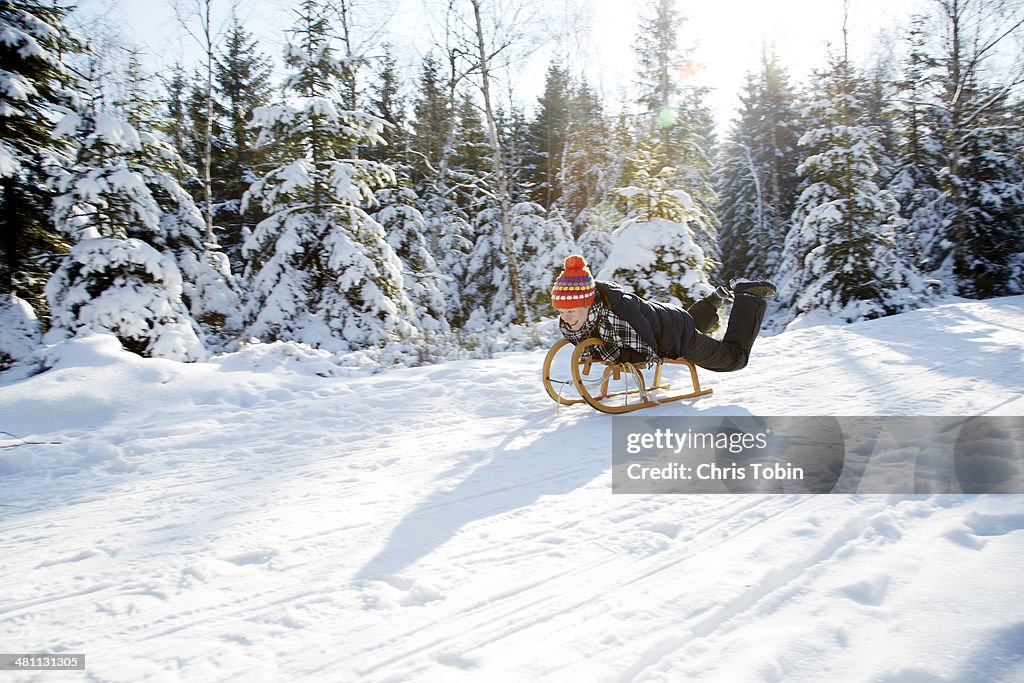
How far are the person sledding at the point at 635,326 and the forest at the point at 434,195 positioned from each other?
3369 mm

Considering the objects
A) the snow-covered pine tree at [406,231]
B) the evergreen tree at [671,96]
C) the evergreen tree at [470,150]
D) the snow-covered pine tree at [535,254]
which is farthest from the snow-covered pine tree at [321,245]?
the evergreen tree at [671,96]

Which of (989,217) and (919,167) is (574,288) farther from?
(919,167)

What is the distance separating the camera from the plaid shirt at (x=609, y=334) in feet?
14.3

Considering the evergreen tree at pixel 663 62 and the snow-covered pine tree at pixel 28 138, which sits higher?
the evergreen tree at pixel 663 62

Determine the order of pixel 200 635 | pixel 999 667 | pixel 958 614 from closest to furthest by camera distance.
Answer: pixel 999 667
pixel 958 614
pixel 200 635

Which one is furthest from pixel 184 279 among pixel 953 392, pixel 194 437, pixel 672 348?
pixel 953 392

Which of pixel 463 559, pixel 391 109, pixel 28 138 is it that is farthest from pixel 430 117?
pixel 463 559

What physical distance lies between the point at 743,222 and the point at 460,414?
21.9 m

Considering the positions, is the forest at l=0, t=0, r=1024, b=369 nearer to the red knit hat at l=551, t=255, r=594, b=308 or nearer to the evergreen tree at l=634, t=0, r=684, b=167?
the evergreen tree at l=634, t=0, r=684, b=167

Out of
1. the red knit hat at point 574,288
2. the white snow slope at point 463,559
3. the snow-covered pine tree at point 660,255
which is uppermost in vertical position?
the snow-covered pine tree at point 660,255

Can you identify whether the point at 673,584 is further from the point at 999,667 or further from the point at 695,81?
the point at 695,81

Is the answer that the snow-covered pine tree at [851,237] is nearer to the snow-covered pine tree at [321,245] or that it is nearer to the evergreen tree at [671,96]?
the evergreen tree at [671,96]

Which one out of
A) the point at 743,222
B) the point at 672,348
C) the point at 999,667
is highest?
the point at 743,222

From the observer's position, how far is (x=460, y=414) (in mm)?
4660
